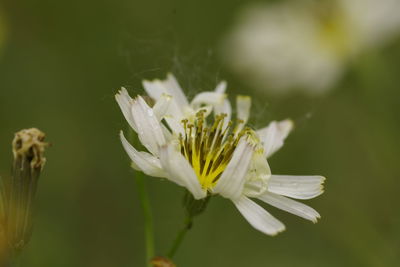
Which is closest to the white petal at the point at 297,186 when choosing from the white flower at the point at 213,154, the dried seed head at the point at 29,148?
the white flower at the point at 213,154

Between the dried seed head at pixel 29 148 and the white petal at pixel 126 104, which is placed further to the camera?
the white petal at pixel 126 104

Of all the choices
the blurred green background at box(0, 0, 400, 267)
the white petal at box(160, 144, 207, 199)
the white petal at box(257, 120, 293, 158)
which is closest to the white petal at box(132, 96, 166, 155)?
the white petal at box(160, 144, 207, 199)

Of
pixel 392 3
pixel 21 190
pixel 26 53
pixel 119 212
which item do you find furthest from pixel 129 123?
pixel 392 3

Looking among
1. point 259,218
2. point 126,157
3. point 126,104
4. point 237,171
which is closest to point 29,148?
point 126,104

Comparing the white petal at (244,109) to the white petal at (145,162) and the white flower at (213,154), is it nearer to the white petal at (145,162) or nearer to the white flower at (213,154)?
the white flower at (213,154)

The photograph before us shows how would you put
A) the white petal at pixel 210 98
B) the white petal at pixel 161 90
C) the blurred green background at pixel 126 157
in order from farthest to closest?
the blurred green background at pixel 126 157 → the white petal at pixel 161 90 → the white petal at pixel 210 98

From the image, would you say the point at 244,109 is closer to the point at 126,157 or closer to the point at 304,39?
the point at 126,157

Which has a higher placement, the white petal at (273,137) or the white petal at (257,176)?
the white petal at (273,137)
